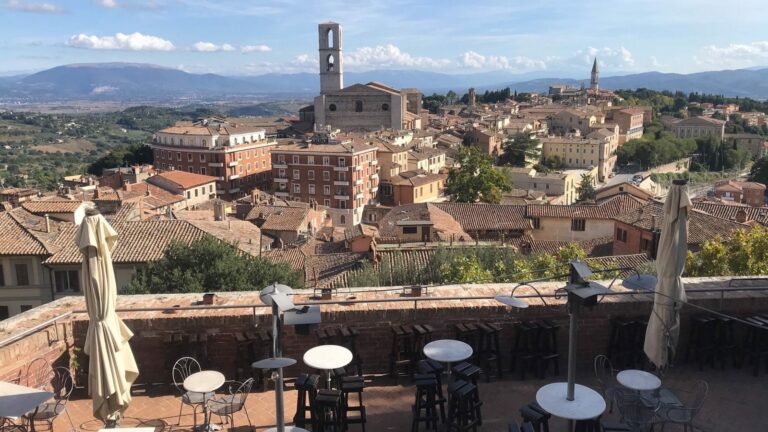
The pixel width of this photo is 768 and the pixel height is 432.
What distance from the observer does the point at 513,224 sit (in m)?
35.7

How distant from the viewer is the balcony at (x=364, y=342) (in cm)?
749

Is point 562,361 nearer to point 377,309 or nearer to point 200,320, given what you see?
point 377,309

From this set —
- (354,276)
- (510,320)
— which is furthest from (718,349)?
(354,276)

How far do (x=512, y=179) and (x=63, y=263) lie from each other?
181 feet

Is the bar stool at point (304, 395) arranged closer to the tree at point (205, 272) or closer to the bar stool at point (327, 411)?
the bar stool at point (327, 411)

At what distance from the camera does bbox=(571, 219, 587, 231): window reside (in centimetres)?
3658

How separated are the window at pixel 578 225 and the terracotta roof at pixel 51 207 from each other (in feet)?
87.3

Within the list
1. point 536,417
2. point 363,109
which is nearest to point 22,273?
point 536,417

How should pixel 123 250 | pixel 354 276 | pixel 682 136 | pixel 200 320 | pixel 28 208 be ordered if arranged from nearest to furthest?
pixel 200 320 → pixel 354 276 → pixel 123 250 → pixel 28 208 → pixel 682 136

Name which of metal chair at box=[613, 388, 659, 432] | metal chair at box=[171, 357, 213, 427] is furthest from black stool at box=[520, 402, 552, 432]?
metal chair at box=[171, 357, 213, 427]

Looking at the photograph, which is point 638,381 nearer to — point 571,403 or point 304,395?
point 571,403

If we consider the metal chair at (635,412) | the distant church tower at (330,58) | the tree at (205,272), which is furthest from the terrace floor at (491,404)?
the distant church tower at (330,58)

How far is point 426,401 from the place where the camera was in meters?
7.11

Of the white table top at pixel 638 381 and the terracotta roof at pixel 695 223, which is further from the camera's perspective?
the terracotta roof at pixel 695 223
